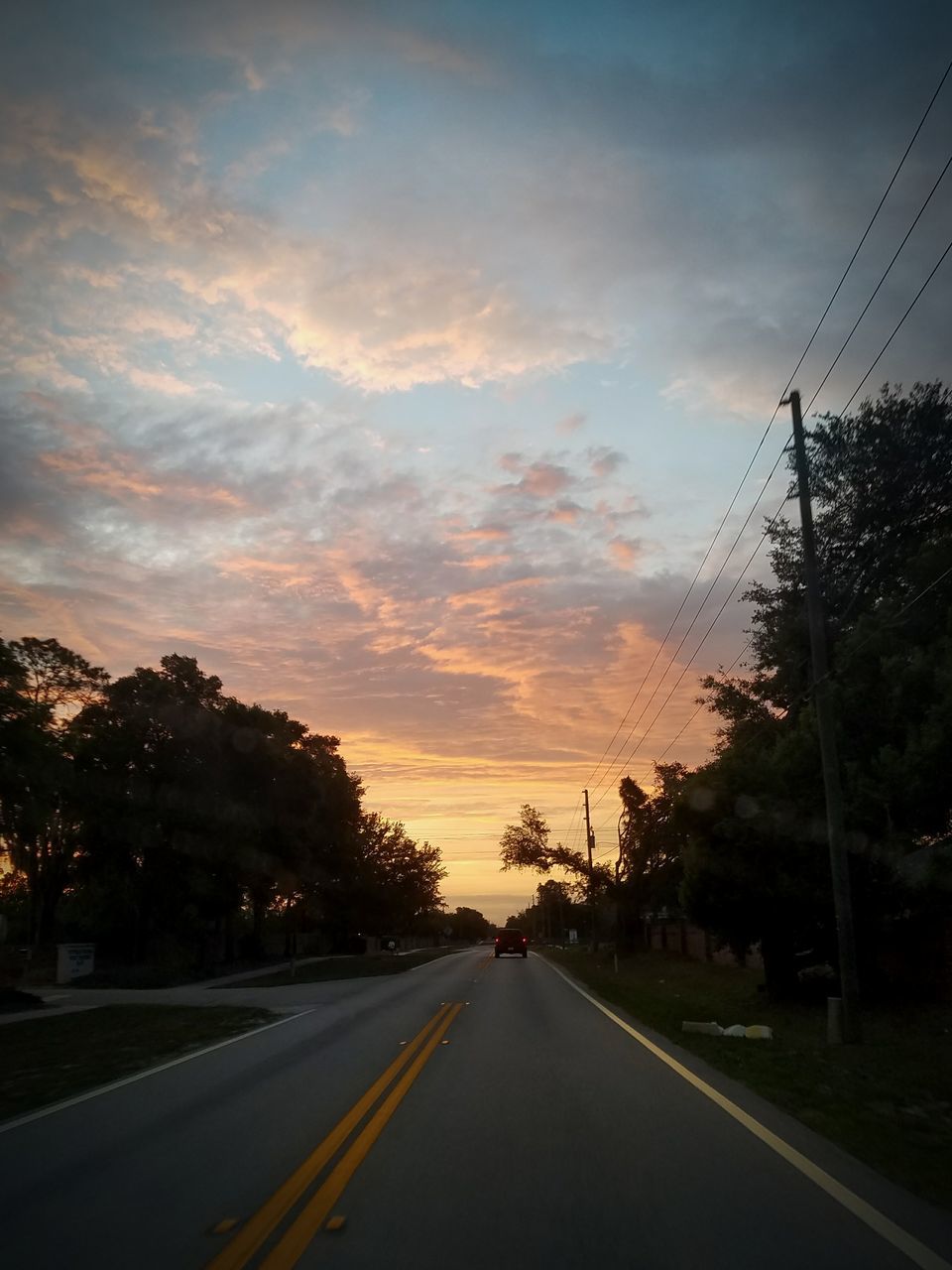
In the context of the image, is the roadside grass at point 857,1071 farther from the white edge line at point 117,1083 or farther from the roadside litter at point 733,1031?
the white edge line at point 117,1083

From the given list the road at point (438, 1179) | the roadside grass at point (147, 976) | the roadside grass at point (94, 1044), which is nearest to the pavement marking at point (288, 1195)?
the road at point (438, 1179)

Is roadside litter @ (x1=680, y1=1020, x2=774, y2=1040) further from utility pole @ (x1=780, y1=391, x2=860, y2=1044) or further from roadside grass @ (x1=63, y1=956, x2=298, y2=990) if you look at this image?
roadside grass @ (x1=63, y1=956, x2=298, y2=990)

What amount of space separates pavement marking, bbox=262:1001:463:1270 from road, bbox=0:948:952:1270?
2 centimetres

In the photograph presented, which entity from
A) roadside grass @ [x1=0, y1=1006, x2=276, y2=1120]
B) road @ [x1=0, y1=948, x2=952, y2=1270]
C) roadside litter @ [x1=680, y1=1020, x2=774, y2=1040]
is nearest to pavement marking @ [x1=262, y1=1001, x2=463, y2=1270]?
road @ [x1=0, y1=948, x2=952, y2=1270]

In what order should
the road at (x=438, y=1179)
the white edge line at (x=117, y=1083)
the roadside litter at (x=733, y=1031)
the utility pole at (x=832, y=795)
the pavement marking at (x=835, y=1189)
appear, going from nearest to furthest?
the pavement marking at (x=835, y=1189) < the road at (x=438, y=1179) < the white edge line at (x=117, y=1083) < the utility pole at (x=832, y=795) < the roadside litter at (x=733, y=1031)

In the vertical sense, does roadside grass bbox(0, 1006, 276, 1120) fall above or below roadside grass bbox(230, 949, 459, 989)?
above

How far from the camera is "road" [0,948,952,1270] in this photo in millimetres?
5852

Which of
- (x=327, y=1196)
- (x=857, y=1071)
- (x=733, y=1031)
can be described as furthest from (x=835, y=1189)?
(x=733, y=1031)

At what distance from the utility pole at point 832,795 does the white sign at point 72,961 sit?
29023 millimetres

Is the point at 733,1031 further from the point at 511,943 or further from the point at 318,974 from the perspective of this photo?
the point at 511,943

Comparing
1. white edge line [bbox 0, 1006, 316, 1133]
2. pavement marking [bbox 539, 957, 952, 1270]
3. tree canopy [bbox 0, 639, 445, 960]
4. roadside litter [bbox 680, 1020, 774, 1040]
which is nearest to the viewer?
pavement marking [bbox 539, 957, 952, 1270]

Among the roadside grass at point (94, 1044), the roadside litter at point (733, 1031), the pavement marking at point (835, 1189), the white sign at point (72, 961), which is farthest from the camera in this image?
the white sign at point (72, 961)

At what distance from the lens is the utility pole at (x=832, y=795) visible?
16.4 m

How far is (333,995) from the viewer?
29469 millimetres
